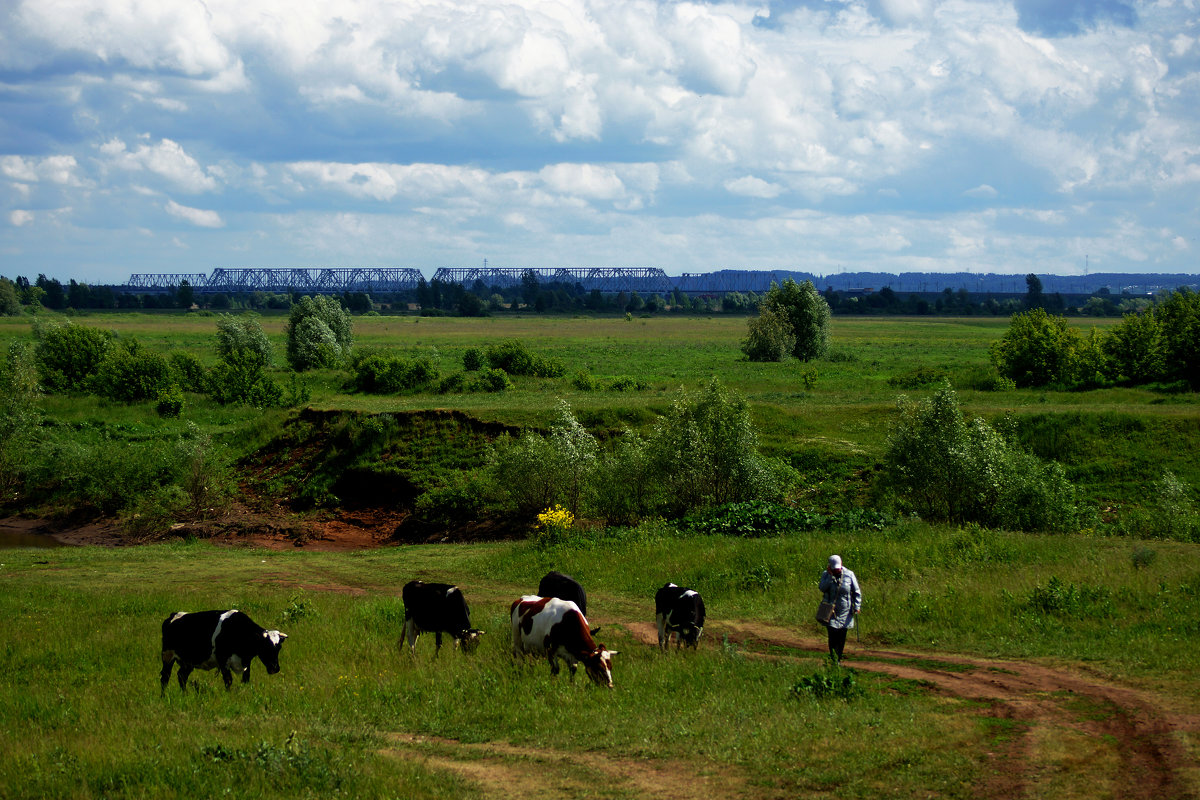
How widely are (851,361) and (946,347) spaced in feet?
108

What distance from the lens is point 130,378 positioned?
6581 cm

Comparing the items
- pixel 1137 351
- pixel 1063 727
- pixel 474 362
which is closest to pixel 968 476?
pixel 1063 727

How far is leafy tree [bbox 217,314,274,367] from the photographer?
79.1m

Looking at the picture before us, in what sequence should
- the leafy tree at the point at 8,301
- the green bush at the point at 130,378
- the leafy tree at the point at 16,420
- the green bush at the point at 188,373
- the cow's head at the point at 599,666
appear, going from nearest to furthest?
the cow's head at the point at 599,666 → the leafy tree at the point at 16,420 → the green bush at the point at 130,378 → the green bush at the point at 188,373 → the leafy tree at the point at 8,301

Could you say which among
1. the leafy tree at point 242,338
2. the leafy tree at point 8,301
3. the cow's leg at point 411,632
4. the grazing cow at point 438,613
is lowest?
the cow's leg at point 411,632

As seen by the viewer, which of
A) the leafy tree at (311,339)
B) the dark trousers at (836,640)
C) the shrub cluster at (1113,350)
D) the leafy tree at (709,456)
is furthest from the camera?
the leafy tree at (311,339)

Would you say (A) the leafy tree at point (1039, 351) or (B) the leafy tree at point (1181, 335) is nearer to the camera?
(B) the leafy tree at point (1181, 335)

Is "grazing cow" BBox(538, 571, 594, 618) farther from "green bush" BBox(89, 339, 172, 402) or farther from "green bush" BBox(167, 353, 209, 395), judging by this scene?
"green bush" BBox(89, 339, 172, 402)

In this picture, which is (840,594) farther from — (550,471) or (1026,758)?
(550,471)

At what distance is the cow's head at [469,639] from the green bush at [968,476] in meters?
19.5

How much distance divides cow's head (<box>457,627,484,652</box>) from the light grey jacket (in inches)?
261

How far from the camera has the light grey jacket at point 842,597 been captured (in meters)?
15.8

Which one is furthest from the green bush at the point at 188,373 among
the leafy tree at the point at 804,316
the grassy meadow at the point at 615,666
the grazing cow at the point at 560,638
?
the grazing cow at the point at 560,638

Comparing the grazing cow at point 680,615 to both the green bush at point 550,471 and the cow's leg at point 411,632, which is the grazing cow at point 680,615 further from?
the green bush at point 550,471
